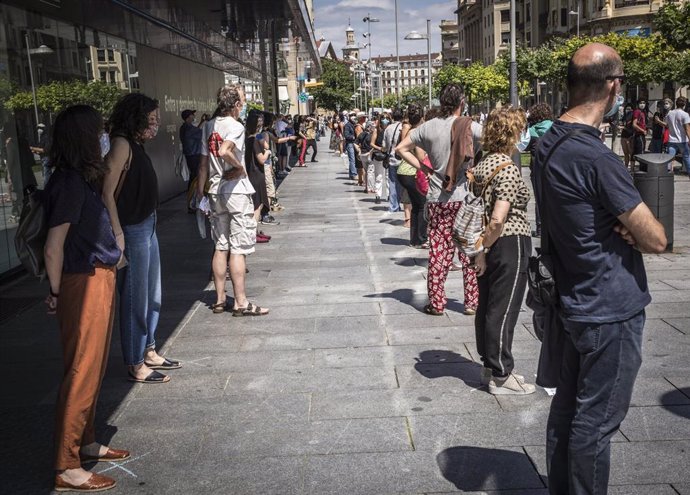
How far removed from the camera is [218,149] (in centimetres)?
686

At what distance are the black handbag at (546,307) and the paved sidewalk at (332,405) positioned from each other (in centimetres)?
75

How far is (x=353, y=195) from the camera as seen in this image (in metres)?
18.8

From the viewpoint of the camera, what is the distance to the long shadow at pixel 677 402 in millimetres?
4680

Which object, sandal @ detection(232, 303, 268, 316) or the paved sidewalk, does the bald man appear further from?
sandal @ detection(232, 303, 268, 316)

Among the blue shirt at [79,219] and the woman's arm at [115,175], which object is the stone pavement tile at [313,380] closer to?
the woman's arm at [115,175]

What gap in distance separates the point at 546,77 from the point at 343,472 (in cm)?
5584

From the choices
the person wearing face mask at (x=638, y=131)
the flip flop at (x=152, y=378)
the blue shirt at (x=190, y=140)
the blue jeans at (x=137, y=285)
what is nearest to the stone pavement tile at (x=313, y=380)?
the flip flop at (x=152, y=378)

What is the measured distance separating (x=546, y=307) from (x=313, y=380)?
8.18 feet

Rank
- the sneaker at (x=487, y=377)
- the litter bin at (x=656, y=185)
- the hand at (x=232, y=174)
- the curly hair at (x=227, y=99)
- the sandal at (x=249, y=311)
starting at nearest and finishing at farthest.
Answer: the sneaker at (x=487, y=377) → the curly hair at (x=227, y=99) → the hand at (x=232, y=174) → the sandal at (x=249, y=311) → the litter bin at (x=656, y=185)

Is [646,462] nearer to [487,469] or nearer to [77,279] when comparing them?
[487,469]

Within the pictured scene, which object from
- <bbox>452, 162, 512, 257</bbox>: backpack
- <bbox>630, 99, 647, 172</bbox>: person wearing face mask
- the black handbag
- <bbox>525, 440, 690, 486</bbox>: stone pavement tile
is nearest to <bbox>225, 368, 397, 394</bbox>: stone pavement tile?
<bbox>452, 162, 512, 257</bbox>: backpack

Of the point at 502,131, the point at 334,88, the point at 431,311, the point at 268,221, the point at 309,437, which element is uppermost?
the point at 502,131

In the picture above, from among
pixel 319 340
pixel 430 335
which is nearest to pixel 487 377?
pixel 430 335

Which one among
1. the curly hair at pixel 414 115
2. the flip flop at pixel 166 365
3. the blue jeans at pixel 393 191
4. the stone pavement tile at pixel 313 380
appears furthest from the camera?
the blue jeans at pixel 393 191
